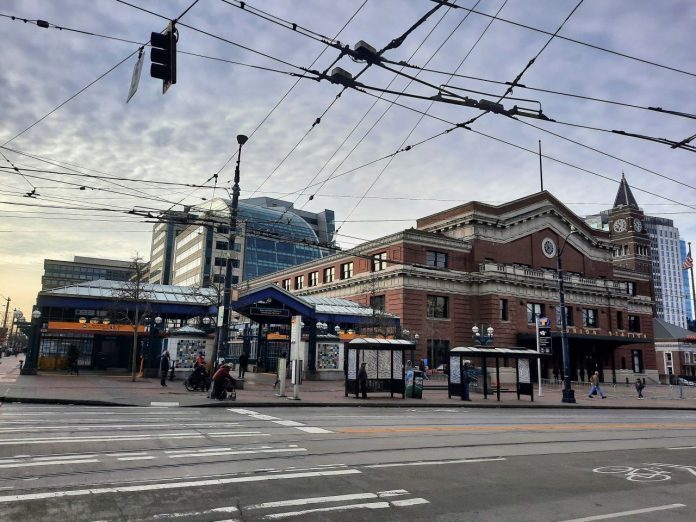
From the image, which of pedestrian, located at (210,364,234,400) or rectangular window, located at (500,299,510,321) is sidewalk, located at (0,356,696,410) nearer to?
pedestrian, located at (210,364,234,400)

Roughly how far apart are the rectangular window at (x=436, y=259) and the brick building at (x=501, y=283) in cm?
11

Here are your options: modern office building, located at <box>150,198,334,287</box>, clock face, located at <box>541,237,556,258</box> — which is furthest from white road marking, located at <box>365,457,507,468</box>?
modern office building, located at <box>150,198,334,287</box>

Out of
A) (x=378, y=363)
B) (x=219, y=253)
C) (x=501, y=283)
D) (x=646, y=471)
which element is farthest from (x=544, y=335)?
(x=219, y=253)

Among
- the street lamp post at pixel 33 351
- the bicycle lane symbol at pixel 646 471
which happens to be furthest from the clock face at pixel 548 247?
the bicycle lane symbol at pixel 646 471

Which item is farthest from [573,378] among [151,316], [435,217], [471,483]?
[471,483]

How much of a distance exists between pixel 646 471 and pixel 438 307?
4168cm

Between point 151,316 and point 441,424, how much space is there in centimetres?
2407

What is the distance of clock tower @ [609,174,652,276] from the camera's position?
8769 cm

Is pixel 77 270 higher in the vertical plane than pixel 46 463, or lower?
higher

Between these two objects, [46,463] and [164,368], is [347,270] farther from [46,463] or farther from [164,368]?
[46,463]

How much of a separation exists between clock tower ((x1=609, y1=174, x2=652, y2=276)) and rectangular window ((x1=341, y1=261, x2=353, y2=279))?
52.4m

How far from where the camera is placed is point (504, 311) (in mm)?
52812

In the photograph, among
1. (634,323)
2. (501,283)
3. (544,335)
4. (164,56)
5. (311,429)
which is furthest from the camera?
(634,323)

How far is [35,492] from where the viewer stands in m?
7.13
